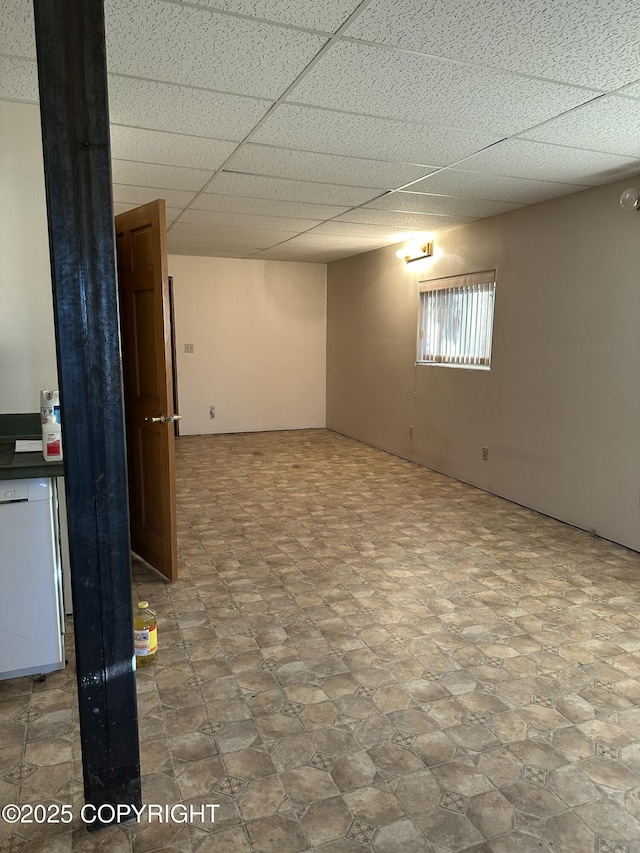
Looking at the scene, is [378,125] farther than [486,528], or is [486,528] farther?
[486,528]

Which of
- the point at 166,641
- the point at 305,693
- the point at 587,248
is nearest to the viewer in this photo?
the point at 305,693

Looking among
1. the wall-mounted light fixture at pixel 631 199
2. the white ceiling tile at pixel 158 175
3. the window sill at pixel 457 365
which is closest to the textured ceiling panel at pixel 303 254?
the window sill at pixel 457 365

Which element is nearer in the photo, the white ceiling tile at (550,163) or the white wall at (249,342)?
the white ceiling tile at (550,163)

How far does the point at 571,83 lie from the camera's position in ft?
7.48

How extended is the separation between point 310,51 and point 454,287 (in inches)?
145

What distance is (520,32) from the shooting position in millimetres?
1901

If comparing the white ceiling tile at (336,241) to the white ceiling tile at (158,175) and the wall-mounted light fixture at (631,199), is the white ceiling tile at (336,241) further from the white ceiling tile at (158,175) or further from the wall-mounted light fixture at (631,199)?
the wall-mounted light fixture at (631,199)

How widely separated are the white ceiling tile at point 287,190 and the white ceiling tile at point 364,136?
2.33 ft

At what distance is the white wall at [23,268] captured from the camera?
2.61 meters

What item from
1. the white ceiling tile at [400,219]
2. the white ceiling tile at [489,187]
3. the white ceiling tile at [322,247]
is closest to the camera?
the white ceiling tile at [489,187]

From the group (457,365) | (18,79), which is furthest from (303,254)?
(18,79)

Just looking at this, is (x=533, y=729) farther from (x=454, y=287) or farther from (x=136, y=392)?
(x=454, y=287)

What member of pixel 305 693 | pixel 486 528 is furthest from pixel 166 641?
pixel 486 528

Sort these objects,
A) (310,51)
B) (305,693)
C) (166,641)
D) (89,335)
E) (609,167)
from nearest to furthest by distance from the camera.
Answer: (89,335) < (310,51) < (305,693) < (166,641) < (609,167)
